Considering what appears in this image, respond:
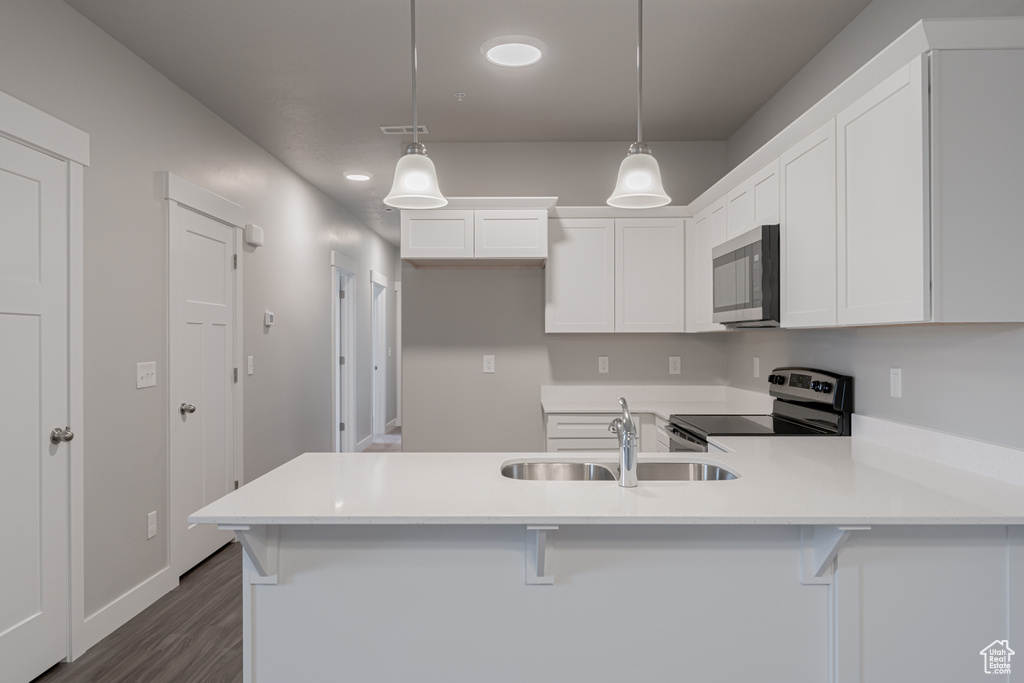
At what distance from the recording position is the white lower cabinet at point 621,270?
12.3 ft

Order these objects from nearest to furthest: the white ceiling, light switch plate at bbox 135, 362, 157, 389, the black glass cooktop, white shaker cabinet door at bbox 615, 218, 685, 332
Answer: the white ceiling < the black glass cooktop < light switch plate at bbox 135, 362, 157, 389 < white shaker cabinet door at bbox 615, 218, 685, 332

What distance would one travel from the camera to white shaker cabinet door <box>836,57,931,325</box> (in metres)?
1.66

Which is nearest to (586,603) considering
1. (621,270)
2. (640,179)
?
(640,179)

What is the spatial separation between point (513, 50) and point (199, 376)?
2.48 m

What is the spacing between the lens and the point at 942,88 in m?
1.63

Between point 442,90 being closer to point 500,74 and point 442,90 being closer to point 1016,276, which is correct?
point 500,74

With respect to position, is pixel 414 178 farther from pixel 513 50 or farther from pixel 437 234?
pixel 437 234

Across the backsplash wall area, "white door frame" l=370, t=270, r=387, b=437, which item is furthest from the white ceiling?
"white door frame" l=370, t=270, r=387, b=437

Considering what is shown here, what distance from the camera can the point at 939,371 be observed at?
2.05 metres

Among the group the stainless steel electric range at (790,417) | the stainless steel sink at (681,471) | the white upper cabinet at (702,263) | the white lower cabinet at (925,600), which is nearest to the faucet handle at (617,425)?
the stainless steel sink at (681,471)

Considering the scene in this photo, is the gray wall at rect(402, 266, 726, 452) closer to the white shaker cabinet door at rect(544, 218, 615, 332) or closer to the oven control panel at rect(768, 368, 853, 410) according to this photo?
the white shaker cabinet door at rect(544, 218, 615, 332)

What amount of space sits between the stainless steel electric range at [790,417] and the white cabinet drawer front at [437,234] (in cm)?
160

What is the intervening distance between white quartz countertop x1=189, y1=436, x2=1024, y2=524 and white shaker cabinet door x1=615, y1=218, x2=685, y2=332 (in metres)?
1.72

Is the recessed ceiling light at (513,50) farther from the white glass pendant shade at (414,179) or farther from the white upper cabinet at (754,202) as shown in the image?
the white upper cabinet at (754,202)
